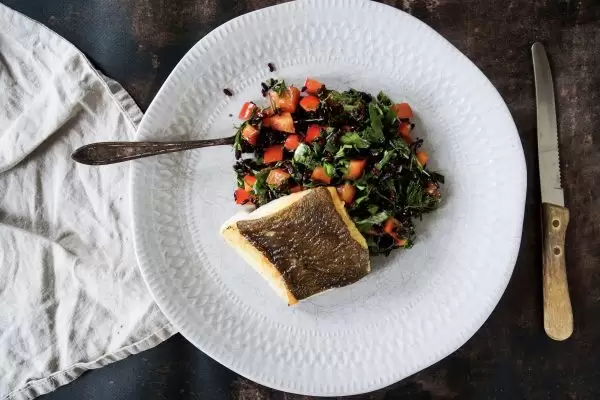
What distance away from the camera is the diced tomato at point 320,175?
127 inches

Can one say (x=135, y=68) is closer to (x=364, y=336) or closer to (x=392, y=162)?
(x=392, y=162)

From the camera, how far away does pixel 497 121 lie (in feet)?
11.4

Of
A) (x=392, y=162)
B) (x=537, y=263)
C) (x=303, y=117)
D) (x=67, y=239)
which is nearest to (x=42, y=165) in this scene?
(x=67, y=239)

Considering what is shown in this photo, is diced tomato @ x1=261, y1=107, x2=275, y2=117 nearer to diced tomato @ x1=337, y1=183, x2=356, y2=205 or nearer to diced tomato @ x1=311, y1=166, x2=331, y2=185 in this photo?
diced tomato @ x1=311, y1=166, x2=331, y2=185

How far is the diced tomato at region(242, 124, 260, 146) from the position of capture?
3334 millimetres

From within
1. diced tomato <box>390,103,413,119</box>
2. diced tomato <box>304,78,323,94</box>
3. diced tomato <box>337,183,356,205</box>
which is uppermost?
diced tomato <box>304,78,323,94</box>

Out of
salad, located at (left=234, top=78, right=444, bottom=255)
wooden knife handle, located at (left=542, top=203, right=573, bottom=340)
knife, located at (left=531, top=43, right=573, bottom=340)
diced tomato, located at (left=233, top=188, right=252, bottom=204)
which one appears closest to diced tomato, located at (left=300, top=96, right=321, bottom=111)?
salad, located at (left=234, top=78, right=444, bottom=255)

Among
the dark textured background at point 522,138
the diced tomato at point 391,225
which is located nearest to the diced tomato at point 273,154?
the diced tomato at point 391,225

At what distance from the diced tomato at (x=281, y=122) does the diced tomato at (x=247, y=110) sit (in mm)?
131

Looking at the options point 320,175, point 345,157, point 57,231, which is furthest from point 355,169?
point 57,231

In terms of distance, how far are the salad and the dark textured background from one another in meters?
0.75

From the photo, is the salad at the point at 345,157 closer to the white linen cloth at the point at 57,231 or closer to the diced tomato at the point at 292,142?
the diced tomato at the point at 292,142

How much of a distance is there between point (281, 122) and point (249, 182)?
0.42m

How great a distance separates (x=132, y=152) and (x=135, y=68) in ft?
2.37
